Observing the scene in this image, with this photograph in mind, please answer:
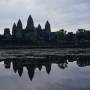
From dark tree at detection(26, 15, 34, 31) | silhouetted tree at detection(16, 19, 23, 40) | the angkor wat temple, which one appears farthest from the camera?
dark tree at detection(26, 15, 34, 31)

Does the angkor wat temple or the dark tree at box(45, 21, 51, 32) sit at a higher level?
the dark tree at box(45, 21, 51, 32)

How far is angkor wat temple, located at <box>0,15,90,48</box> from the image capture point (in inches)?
4589

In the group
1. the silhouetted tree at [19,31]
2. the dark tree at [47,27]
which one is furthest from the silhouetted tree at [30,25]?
the dark tree at [47,27]

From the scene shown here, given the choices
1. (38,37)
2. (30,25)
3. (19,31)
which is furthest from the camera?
(38,37)

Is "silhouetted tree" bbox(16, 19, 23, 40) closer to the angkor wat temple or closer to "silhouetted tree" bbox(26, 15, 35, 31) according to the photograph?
the angkor wat temple

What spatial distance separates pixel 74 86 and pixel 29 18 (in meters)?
118

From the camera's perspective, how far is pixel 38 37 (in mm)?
141625

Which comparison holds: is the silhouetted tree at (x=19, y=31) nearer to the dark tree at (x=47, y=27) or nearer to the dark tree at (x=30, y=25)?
the dark tree at (x=30, y=25)

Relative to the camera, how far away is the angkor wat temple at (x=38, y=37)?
11656cm

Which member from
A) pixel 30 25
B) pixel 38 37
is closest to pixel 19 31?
pixel 30 25

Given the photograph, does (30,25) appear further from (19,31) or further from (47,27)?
(47,27)

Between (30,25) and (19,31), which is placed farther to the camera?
(30,25)

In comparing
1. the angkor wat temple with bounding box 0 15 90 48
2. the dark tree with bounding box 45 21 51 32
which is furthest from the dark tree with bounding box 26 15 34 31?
the dark tree with bounding box 45 21 51 32

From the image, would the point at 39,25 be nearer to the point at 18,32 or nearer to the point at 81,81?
the point at 18,32
